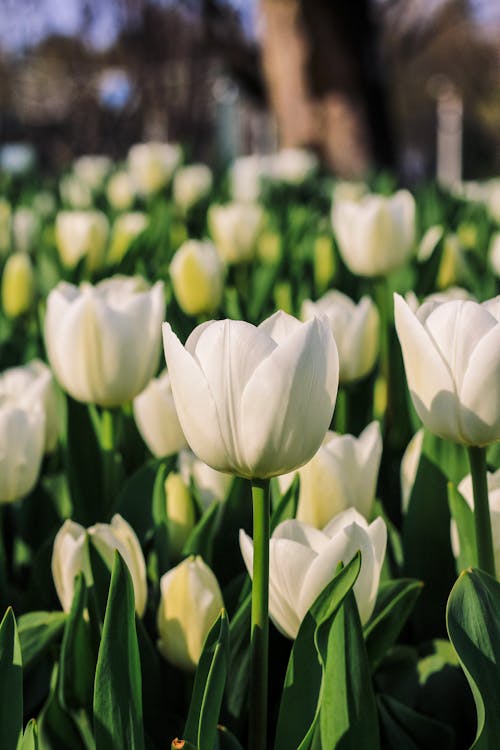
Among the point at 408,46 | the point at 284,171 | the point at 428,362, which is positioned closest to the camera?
the point at 428,362

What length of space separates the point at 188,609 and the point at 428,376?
0.93ft

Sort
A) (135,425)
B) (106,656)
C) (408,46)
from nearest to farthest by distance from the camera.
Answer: (106,656) → (135,425) → (408,46)

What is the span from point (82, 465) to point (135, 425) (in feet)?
0.58

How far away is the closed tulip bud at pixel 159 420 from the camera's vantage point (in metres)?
1.21

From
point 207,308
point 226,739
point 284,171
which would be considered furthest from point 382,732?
point 284,171

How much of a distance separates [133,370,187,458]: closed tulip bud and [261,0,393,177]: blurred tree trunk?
6.23 m

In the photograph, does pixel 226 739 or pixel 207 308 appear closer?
pixel 226 739

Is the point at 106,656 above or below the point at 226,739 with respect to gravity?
above

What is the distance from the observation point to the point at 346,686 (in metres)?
0.69

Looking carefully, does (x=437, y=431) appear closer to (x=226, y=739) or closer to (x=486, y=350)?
(x=486, y=350)

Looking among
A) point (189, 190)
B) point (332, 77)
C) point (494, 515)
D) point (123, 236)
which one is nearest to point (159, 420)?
point (494, 515)

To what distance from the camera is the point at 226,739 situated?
0.79 metres

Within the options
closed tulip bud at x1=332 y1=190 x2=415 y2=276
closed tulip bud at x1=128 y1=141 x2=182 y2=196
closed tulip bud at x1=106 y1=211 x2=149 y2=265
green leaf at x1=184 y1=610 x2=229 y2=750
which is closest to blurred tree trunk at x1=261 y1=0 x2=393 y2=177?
Result: closed tulip bud at x1=128 y1=141 x2=182 y2=196

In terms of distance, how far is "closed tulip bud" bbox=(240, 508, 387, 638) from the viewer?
0.78 meters
